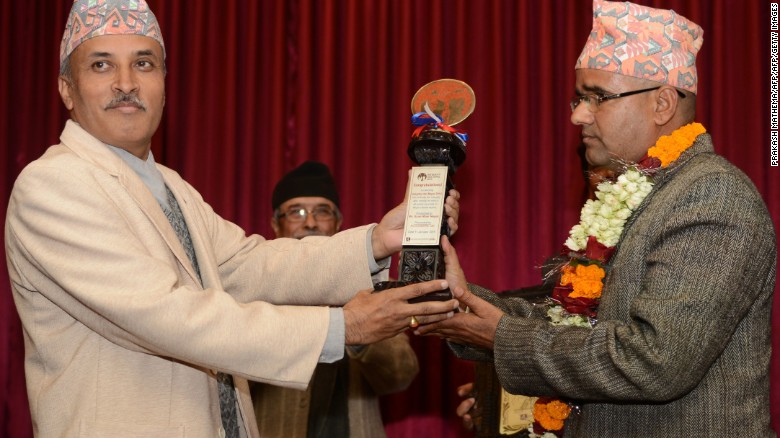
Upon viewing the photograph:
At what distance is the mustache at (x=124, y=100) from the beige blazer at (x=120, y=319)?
0.66ft

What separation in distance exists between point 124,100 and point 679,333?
70.2 inches

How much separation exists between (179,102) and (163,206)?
113 inches

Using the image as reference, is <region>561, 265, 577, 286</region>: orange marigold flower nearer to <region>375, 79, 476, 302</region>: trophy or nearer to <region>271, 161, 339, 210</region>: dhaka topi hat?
<region>375, 79, 476, 302</region>: trophy

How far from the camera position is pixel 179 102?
5.53 m

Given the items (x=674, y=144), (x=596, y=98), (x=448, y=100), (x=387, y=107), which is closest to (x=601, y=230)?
(x=674, y=144)

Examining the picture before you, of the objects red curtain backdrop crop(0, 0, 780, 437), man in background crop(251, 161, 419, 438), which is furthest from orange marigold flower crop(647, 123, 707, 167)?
red curtain backdrop crop(0, 0, 780, 437)

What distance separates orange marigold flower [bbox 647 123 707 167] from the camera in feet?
8.86

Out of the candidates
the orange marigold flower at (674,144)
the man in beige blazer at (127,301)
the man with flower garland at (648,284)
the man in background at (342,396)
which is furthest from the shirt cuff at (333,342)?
the man in background at (342,396)

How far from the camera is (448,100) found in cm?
314

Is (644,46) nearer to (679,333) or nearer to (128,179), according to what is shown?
(679,333)

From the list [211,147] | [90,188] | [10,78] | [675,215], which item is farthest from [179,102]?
[675,215]

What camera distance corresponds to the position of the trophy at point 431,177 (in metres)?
2.85

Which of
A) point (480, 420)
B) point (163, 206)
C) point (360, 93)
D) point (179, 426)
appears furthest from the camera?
point (360, 93)

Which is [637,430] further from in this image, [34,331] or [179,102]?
[179,102]
